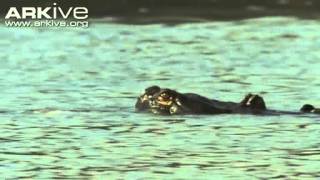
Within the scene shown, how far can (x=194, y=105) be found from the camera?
21.2 meters

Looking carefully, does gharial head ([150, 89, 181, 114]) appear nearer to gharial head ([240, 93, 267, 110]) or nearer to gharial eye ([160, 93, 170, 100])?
gharial eye ([160, 93, 170, 100])

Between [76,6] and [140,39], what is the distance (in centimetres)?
1163

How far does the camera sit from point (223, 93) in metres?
25.7

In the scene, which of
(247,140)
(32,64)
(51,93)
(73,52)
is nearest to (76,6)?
(73,52)

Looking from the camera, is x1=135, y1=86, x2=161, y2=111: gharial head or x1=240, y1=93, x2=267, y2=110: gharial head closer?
x1=240, y1=93, x2=267, y2=110: gharial head

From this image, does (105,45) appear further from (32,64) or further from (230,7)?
(230,7)

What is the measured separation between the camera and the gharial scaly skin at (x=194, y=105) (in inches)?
834

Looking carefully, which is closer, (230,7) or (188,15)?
→ (188,15)

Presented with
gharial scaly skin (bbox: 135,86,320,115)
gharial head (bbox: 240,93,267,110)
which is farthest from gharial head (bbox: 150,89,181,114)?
gharial head (bbox: 240,93,267,110)

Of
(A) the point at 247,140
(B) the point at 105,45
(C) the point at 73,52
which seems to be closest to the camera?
(A) the point at 247,140
